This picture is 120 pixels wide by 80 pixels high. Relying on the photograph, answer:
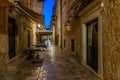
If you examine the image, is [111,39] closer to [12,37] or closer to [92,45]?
[92,45]

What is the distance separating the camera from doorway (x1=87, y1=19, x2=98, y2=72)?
6966 mm

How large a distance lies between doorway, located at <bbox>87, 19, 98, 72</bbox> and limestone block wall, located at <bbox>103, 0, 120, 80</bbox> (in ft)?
5.88

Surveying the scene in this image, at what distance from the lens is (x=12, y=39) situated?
10109 mm

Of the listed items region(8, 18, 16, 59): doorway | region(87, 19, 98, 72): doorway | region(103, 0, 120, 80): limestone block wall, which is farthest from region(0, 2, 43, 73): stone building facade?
region(103, 0, 120, 80): limestone block wall

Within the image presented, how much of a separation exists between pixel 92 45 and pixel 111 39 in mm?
2909

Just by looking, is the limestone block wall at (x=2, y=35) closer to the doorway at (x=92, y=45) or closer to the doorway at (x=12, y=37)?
the doorway at (x=12, y=37)

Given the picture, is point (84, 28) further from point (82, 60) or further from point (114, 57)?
point (114, 57)

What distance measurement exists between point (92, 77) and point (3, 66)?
Result: 351 cm

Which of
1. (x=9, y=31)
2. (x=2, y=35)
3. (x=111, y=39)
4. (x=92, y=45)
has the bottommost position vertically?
(x=92, y=45)

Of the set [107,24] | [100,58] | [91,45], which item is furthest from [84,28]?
[107,24]

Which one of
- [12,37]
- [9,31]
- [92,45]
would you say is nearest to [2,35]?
[9,31]

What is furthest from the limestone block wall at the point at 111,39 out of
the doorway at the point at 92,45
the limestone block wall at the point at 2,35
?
the limestone block wall at the point at 2,35

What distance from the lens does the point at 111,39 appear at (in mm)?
4605

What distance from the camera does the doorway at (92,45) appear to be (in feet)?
22.9
